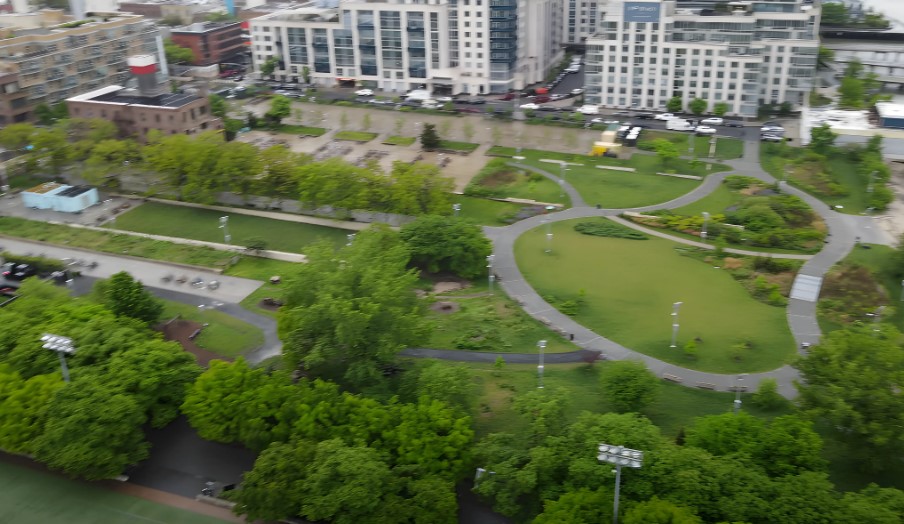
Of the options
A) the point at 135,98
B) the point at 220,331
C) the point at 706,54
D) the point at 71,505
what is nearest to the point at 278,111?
the point at 135,98

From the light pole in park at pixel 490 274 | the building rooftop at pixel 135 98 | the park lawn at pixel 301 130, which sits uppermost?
the building rooftop at pixel 135 98

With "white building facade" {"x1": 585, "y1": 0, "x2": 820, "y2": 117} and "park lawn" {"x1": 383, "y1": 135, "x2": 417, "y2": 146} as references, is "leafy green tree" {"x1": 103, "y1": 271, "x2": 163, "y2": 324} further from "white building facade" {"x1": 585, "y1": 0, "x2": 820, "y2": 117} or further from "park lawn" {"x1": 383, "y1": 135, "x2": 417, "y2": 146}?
"white building facade" {"x1": 585, "y1": 0, "x2": 820, "y2": 117}

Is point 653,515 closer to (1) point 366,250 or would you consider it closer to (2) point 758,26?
(1) point 366,250

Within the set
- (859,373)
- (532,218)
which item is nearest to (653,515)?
(859,373)

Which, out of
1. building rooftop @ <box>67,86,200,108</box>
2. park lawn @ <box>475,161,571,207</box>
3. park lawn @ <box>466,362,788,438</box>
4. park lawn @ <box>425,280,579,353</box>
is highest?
building rooftop @ <box>67,86,200,108</box>

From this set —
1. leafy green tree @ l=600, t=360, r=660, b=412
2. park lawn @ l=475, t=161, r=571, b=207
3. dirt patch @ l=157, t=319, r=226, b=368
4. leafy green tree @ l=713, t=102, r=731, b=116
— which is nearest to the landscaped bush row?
park lawn @ l=475, t=161, r=571, b=207

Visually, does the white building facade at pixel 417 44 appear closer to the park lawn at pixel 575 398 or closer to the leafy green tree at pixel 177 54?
the leafy green tree at pixel 177 54

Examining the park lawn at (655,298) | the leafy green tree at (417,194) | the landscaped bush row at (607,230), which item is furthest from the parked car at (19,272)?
the landscaped bush row at (607,230)
